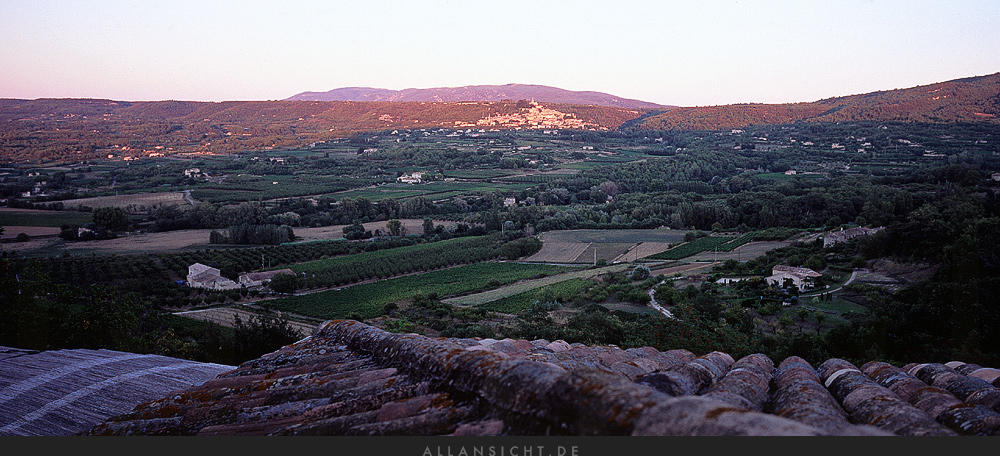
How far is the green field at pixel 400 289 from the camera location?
26406 millimetres

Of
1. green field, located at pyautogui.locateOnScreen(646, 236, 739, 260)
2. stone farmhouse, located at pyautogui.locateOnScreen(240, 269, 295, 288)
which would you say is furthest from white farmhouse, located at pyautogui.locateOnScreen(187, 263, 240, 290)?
green field, located at pyautogui.locateOnScreen(646, 236, 739, 260)

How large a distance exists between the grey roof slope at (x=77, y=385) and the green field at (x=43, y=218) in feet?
148

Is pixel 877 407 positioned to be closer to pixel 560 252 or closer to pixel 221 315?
pixel 221 315

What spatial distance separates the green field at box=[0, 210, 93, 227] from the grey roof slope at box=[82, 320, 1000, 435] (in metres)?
47.4

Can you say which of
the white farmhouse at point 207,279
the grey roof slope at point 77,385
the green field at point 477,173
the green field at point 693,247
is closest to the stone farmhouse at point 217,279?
the white farmhouse at point 207,279

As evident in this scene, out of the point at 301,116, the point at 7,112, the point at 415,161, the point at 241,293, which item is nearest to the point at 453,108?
the point at 301,116

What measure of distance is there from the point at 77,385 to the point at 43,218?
49965mm

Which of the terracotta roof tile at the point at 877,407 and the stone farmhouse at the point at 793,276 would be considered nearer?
the terracotta roof tile at the point at 877,407

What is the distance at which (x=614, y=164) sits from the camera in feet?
263

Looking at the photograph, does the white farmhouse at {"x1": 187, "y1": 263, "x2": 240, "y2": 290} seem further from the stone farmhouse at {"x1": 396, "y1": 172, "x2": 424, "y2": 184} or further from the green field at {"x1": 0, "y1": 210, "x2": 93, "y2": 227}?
the stone farmhouse at {"x1": 396, "y1": 172, "x2": 424, "y2": 184}

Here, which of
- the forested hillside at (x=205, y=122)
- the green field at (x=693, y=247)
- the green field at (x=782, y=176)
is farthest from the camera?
the forested hillside at (x=205, y=122)

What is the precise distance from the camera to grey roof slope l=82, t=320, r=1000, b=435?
1.63 meters

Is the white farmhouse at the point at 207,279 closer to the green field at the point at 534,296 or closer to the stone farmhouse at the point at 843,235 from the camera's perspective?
the green field at the point at 534,296

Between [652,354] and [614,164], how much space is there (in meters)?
77.4
